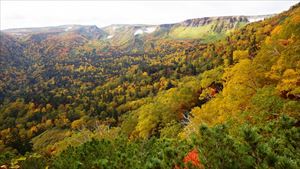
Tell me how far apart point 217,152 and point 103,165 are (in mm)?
7260

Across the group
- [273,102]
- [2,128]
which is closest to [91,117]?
[2,128]

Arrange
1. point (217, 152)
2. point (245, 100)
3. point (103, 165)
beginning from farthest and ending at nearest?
point (245, 100) < point (103, 165) < point (217, 152)

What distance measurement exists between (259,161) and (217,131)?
323 centimetres

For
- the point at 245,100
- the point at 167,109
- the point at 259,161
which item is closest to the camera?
the point at 259,161

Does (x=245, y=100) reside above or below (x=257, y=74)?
below

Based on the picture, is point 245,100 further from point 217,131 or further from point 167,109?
point 167,109

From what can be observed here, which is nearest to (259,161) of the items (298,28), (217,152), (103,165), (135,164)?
(217,152)

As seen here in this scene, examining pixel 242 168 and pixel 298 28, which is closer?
pixel 242 168

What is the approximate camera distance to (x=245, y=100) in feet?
151

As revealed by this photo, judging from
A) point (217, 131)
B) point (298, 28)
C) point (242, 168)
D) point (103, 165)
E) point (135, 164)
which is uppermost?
point (298, 28)

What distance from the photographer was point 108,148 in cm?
3341

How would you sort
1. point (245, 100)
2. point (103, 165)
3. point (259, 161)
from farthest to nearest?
1. point (245, 100)
2. point (103, 165)
3. point (259, 161)

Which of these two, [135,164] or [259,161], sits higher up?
[259,161]

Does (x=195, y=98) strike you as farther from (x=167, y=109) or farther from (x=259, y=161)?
(x=259, y=161)
